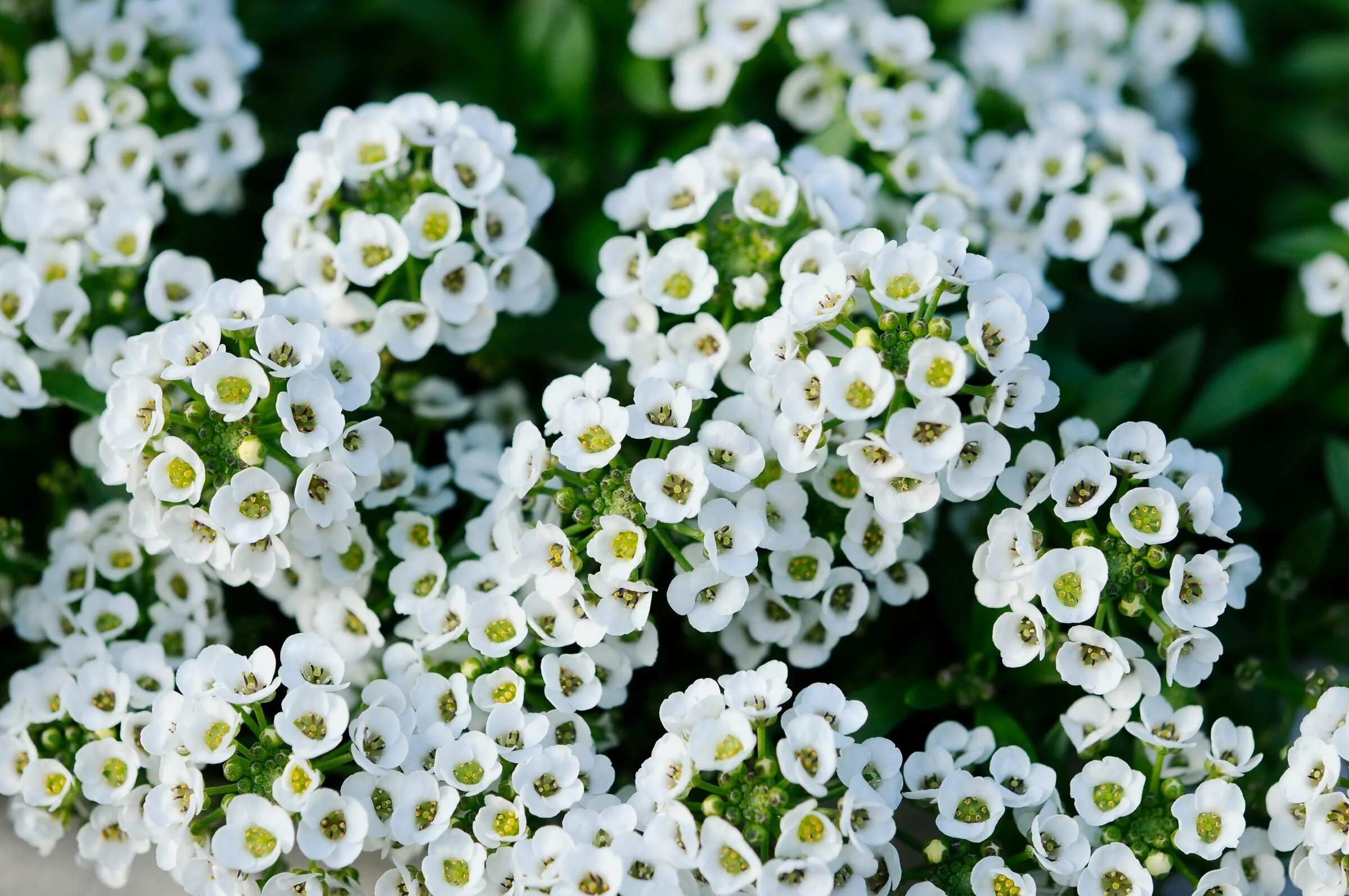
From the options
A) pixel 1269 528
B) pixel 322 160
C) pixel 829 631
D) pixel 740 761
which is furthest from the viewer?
pixel 1269 528

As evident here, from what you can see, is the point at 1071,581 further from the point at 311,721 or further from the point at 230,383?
the point at 230,383

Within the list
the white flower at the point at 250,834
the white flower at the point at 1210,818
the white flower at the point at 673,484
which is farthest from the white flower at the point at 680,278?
the white flower at the point at 1210,818

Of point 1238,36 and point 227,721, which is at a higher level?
point 1238,36

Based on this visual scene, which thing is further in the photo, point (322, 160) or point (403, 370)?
point (403, 370)

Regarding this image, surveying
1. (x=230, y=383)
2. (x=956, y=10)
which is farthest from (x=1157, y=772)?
(x=956, y=10)

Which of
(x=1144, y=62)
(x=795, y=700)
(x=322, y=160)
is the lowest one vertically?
(x=795, y=700)

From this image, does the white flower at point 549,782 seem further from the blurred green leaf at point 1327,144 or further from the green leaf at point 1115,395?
the blurred green leaf at point 1327,144

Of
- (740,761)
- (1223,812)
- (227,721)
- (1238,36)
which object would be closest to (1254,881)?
(1223,812)

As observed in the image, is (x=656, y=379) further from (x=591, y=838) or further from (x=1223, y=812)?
(x=1223, y=812)

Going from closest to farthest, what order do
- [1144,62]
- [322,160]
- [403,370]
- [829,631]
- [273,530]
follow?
1. [273,530]
2. [829,631]
3. [322,160]
4. [403,370]
5. [1144,62]
